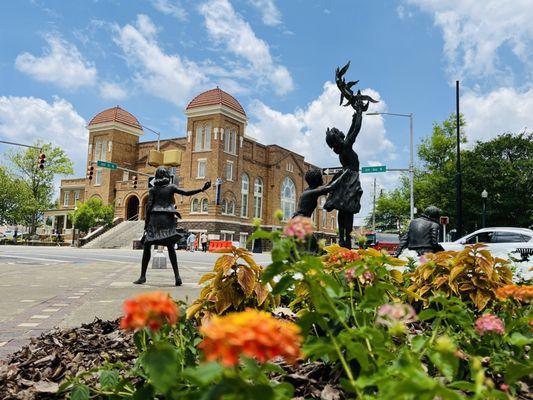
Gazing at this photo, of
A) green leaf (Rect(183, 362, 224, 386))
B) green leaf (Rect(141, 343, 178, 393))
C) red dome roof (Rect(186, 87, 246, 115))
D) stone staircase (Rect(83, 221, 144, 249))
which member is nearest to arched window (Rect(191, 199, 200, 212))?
stone staircase (Rect(83, 221, 144, 249))

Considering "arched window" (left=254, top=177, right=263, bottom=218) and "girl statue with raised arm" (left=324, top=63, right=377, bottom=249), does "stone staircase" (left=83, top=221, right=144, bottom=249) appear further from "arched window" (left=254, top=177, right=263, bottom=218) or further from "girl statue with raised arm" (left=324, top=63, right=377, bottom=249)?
"girl statue with raised arm" (left=324, top=63, right=377, bottom=249)

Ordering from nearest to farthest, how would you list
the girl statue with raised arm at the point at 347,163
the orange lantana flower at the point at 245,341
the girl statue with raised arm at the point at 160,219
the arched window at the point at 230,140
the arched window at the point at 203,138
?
the orange lantana flower at the point at 245,341 < the girl statue with raised arm at the point at 347,163 < the girl statue with raised arm at the point at 160,219 < the arched window at the point at 203,138 < the arched window at the point at 230,140

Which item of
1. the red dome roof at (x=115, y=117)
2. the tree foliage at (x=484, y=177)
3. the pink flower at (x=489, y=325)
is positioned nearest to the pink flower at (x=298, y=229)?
the pink flower at (x=489, y=325)

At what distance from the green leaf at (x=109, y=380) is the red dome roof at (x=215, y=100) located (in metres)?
39.8

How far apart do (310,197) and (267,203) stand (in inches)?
1644

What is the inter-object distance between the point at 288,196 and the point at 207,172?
1293 cm

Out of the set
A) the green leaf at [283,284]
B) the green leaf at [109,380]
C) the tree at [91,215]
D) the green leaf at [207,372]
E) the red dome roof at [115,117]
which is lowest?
the green leaf at [109,380]

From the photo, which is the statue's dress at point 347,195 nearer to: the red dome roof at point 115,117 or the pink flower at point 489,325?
the pink flower at point 489,325

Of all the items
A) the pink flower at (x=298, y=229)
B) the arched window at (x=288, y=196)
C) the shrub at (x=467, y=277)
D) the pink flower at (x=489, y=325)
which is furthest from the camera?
the arched window at (x=288, y=196)

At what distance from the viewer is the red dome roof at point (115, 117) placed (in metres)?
47.2

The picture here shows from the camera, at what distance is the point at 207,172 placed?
40375 mm

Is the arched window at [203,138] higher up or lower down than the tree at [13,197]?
higher up

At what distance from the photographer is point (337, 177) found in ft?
19.5

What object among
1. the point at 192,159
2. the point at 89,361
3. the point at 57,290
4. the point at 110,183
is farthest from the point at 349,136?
the point at 110,183
